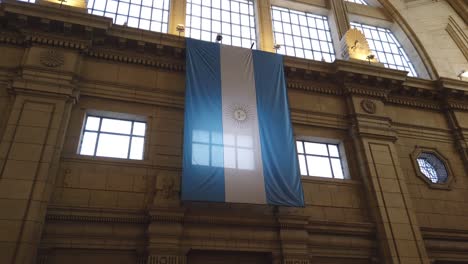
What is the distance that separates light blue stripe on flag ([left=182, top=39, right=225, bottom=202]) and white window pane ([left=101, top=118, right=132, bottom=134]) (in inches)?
68.0

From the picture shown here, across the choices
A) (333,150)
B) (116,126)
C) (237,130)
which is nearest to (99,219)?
(116,126)

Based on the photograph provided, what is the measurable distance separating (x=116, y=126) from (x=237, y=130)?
10.8ft

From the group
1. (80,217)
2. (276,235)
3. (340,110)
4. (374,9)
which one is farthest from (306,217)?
(374,9)

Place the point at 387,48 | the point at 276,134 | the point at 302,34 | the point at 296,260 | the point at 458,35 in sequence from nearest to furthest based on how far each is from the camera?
1. the point at 296,260
2. the point at 276,134
3. the point at 302,34
4. the point at 387,48
5. the point at 458,35

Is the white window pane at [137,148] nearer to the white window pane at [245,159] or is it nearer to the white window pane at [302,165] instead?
the white window pane at [245,159]

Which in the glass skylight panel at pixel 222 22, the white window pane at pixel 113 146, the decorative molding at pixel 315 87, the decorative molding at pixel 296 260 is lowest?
the decorative molding at pixel 296 260

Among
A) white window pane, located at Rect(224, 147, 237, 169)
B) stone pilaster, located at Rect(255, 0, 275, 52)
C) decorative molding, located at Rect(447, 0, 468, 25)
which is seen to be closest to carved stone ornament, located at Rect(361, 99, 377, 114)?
stone pilaster, located at Rect(255, 0, 275, 52)

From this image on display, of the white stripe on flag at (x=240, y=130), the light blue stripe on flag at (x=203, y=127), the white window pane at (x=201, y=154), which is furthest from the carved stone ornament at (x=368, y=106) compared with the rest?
the white window pane at (x=201, y=154)

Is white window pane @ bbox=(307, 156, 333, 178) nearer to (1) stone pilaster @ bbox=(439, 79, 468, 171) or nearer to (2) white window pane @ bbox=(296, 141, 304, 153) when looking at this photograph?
(2) white window pane @ bbox=(296, 141, 304, 153)

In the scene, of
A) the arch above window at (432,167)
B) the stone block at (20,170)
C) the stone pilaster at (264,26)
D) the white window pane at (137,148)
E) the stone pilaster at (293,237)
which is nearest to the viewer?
the stone block at (20,170)

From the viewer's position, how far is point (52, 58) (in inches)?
400

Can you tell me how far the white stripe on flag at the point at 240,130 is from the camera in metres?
9.42

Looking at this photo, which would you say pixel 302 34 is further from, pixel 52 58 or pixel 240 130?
pixel 52 58

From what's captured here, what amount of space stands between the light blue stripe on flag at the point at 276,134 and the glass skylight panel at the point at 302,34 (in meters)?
2.95
